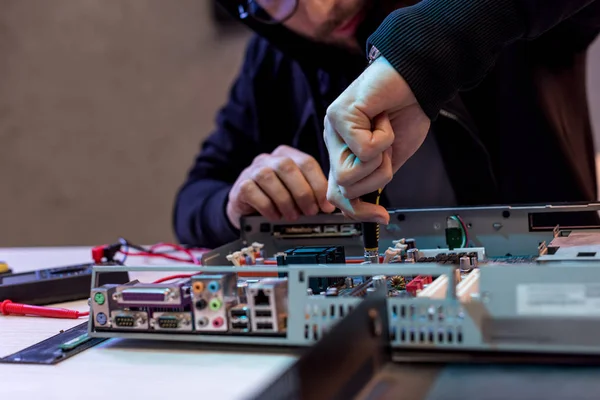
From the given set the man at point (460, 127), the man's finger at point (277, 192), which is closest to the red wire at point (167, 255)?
the man at point (460, 127)

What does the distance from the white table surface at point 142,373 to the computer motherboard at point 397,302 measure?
0.08 ft

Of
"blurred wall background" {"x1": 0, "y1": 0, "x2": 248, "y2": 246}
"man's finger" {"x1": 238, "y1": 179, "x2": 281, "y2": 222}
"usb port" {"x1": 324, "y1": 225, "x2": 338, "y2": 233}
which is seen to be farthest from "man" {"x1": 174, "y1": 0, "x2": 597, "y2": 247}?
"blurred wall background" {"x1": 0, "y1": 0, "x2": 248, "y2": 246}

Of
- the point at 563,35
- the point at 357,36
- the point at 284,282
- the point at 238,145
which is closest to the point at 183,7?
the point at 238,145

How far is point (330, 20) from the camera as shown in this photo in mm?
1636

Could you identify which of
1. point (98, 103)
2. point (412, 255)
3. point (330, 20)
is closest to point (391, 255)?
point (412, 255)

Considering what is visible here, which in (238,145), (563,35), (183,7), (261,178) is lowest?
(261,178)

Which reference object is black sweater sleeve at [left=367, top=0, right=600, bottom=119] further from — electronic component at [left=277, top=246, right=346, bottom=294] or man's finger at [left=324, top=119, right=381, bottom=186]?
electronic component at [left=277, top=246, right=346, bottom=294]

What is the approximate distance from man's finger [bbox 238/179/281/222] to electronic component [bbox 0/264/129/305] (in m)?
0.35

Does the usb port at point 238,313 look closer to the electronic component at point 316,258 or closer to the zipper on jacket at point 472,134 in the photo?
the electronic component at point 316,258

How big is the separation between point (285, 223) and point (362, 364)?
707 millimetres

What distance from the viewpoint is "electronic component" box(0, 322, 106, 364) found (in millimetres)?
816

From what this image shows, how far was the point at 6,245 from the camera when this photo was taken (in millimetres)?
3701

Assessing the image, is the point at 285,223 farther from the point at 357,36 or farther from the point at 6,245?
the point at 6,245

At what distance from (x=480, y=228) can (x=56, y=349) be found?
72cm
